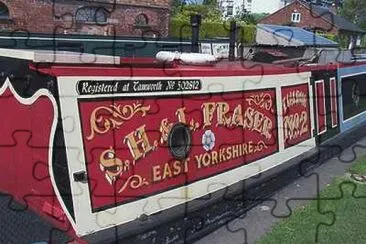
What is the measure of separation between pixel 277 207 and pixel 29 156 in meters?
3.20

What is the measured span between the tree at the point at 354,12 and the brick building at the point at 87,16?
37.9 meters

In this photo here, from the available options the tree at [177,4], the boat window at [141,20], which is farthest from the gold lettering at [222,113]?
the tree at [177,4]

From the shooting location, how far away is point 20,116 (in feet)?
11.9

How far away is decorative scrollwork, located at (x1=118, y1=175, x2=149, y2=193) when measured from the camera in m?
3.76

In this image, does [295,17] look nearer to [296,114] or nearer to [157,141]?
[296,114]

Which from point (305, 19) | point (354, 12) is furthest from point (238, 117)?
point (354, 12)

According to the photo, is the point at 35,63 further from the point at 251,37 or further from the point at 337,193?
the point at 251,37

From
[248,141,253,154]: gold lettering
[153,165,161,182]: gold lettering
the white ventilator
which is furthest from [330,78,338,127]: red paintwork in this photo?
[153,165,161,182]: gold lettering

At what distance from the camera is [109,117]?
356 centimetres

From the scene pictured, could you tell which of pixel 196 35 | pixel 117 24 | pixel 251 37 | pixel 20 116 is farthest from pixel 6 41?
pixel 251 37

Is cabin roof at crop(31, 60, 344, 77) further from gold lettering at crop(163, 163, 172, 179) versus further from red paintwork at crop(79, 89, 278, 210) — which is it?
gold lettering at crop(163, 163, 172, 179)

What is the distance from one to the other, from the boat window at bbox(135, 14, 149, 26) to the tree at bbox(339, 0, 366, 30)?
3838 centimetres

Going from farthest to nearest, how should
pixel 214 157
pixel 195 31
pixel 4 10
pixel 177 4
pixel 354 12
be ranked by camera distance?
pixel 354 12, pixel 177 4, pixel 4 10, pixel 195 31, pixel 214 157

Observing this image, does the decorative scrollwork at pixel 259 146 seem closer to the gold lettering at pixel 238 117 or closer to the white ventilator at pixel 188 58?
the gold lettering at pixel 238 117
